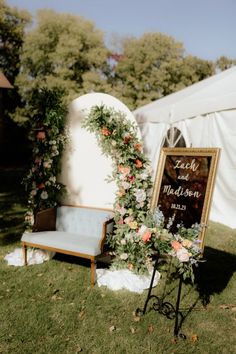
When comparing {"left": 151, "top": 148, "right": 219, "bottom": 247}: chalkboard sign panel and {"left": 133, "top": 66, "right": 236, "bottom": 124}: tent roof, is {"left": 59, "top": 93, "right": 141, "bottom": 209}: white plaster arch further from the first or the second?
{"left": 133, "top": 66, "right": 236, "bottom": 124}: tent roof

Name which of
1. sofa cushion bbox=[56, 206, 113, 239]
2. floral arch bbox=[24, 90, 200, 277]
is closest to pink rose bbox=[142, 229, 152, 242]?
floral arch bbox=[24, 90, 200, 277]

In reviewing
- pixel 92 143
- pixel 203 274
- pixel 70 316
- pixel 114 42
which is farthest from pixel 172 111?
pixel 114 42

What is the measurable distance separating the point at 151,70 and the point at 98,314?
2203 centimetres

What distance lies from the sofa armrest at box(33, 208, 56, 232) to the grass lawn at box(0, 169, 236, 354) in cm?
55

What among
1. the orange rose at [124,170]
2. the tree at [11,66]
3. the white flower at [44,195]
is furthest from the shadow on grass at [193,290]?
the tree at [11,66]

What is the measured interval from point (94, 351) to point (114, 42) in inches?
1108

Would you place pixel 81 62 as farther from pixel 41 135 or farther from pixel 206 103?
pixel 41 135

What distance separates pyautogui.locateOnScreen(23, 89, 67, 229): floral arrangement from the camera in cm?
568

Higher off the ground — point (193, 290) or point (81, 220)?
point (81, 220)

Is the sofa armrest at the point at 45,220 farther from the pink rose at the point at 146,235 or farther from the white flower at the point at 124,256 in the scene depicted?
the pink rose at the point at 146,235

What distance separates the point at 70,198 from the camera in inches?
236

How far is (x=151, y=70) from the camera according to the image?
24.1 meters

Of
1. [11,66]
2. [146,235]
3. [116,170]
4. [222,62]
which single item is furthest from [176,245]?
[222,62]

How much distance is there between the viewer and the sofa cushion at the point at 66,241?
485cm
